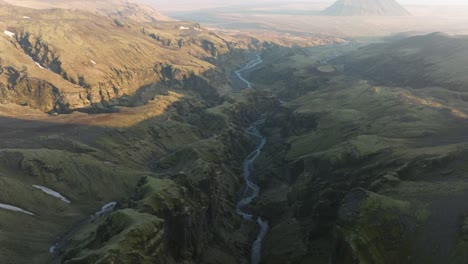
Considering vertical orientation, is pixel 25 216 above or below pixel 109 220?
below

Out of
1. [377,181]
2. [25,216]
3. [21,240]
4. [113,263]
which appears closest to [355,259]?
[377,181]

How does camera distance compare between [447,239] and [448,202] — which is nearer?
[447,239]

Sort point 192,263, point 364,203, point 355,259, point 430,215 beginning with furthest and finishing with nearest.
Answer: point 192,263
point 364,203
point 430,215
point 355,259

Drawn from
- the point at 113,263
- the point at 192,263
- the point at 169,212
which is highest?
the point at 113,263

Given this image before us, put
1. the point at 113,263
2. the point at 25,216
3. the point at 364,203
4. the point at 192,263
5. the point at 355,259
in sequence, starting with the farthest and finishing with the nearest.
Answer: the point at 25,216, the point at 192,263, the point at 364,203, the point at 355,259, the point at 113,263

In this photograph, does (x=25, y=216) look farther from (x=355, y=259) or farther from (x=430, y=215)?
(x=430, y=215)

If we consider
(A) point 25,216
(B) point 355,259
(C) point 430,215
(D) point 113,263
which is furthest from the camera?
(A) point 25,216

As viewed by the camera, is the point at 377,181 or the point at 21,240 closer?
the point at 21,240

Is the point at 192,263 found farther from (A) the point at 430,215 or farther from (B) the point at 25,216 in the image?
(A) the point at 430,215

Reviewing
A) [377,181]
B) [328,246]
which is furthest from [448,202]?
[328,246]
